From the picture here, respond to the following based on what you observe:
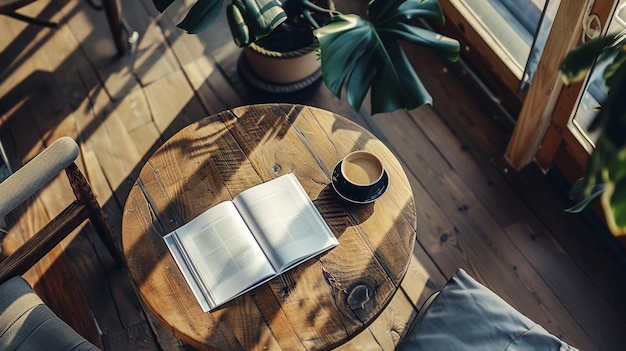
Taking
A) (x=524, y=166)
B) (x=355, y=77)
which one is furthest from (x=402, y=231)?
(x=524, y=166)

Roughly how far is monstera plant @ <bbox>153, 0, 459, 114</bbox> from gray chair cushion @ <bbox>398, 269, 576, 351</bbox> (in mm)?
456

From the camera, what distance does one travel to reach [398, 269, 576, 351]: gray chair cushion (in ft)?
4.75

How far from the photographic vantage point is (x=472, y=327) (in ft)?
4.84

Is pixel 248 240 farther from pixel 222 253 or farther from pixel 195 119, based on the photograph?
pixel 195 119

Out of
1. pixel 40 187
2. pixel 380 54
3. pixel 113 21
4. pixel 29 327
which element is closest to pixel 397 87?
pixel 380 54

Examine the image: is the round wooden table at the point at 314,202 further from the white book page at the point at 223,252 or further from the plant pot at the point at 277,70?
→ the plant pot at the point at 277,70

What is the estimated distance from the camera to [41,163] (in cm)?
151

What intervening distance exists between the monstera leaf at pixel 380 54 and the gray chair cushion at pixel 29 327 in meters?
0.80

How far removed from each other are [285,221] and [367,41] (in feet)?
1.54

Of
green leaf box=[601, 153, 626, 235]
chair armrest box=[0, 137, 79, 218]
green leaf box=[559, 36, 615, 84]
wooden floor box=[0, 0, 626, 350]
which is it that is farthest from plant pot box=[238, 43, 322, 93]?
green leaf box=[601, 153, 626, 235]

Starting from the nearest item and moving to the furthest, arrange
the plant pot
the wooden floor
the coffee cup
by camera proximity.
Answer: the coffee cup
the wooden floor
the plant pot

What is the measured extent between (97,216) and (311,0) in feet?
3.09

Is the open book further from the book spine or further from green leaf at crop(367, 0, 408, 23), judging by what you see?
green leaf at crop(367, 0, 408, 23)

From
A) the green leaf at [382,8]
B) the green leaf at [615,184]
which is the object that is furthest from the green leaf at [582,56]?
the green leaf at [382,8]
